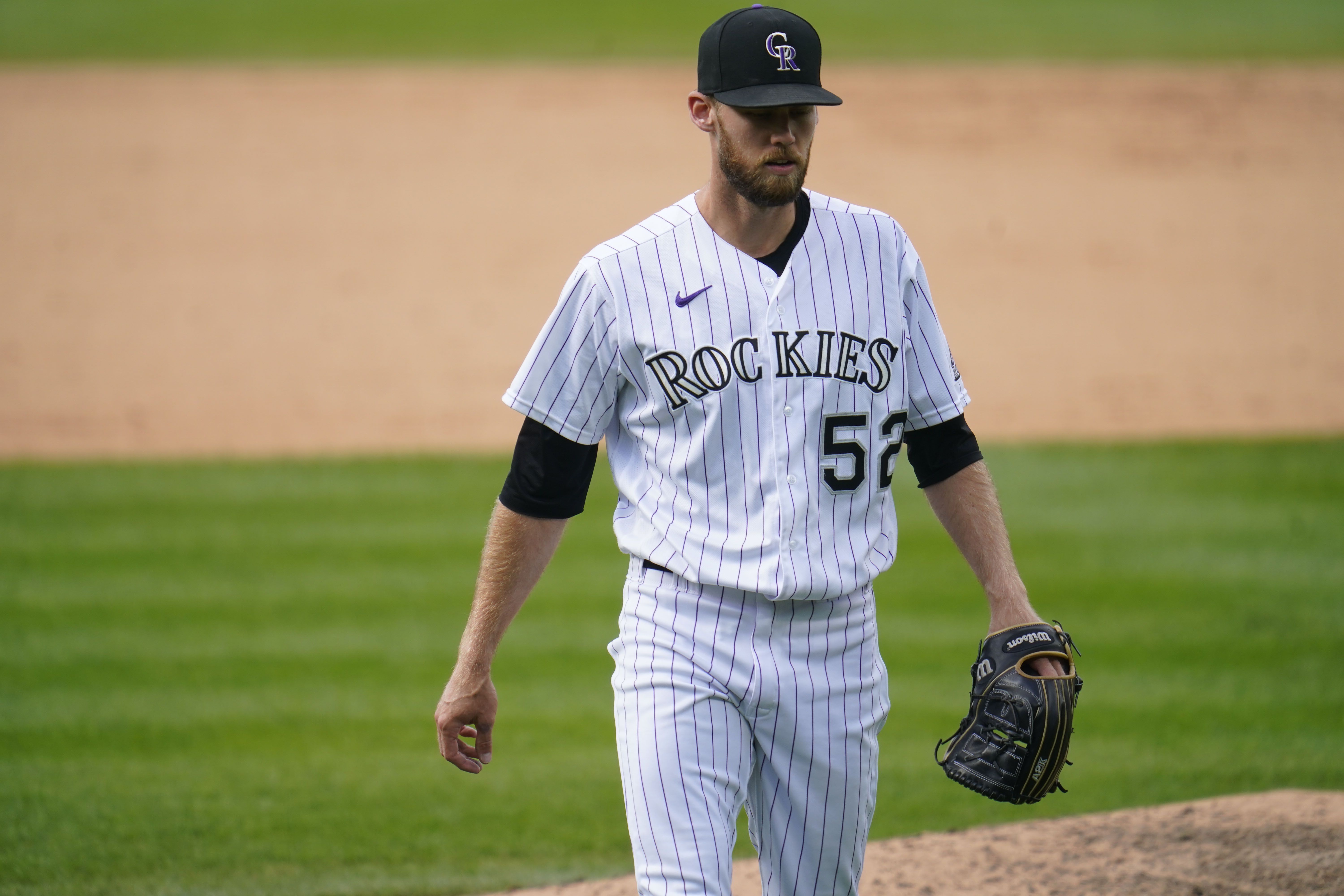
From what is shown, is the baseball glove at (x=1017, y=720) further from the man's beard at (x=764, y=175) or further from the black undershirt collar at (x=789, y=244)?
the man's beard at (x=764, y=175)

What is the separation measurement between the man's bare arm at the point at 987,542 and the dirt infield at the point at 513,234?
26.7 feet

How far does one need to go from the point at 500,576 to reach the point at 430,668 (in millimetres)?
3974

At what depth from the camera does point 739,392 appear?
261 cm

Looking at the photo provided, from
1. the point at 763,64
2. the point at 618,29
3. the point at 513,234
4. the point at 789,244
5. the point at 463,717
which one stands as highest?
the point at 618,29

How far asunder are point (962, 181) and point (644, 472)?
49.0 feet

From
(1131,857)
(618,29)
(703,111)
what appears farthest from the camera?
(618,29)

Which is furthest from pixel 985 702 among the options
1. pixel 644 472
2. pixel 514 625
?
pixel 514 625

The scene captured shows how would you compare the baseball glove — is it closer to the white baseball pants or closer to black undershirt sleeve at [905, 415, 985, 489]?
the white baseball pants

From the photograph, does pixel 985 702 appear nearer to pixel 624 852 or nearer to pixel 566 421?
pixel 566 421

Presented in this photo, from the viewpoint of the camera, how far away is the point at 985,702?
109 inches

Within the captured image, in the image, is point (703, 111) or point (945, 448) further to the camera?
point (945, 448)

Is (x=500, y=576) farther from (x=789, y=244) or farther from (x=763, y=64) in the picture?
(x=763, y=64)

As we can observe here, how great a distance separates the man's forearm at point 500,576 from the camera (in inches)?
107

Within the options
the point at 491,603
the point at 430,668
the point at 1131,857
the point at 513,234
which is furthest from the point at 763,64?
the point at 513,234
